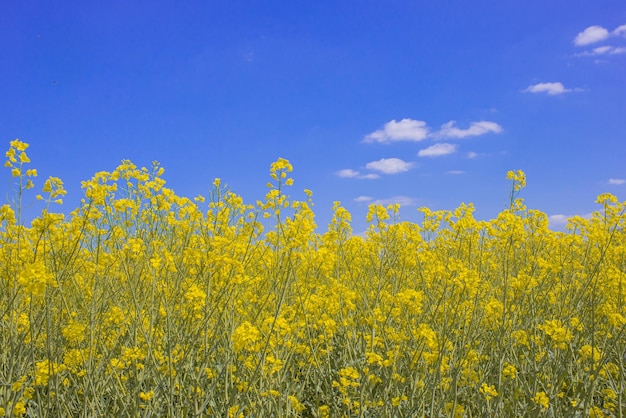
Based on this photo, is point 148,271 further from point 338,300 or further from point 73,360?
point 338,300

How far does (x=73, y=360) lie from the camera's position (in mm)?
3166

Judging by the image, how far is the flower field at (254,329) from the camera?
298 centimetres

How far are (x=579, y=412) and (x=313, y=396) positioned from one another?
2061 mm

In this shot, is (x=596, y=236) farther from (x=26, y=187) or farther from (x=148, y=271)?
(x=26, y=187)

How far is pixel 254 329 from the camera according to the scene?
2574mm

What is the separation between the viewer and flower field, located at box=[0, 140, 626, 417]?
298 centimetres

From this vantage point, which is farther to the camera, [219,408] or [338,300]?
[338,300]

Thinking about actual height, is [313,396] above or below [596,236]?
below

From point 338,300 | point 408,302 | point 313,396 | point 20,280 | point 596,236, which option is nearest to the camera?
point 20,280

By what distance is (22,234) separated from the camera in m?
3.71

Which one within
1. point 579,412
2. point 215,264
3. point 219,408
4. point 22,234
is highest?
point 22,234

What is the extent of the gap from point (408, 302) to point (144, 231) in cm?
252

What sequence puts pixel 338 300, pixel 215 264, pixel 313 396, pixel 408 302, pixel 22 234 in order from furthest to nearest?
pixel 313 396, pixel 338 300, pixel 22 234, pixel 408 302, pixel 215 264

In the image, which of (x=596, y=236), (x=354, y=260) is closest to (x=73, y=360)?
(x=354, y=260)
